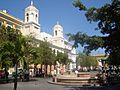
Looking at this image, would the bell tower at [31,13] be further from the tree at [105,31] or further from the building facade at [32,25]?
the tree at [105,31]

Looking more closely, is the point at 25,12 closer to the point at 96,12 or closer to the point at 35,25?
the point at 35,25

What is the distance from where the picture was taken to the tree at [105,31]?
1405cm

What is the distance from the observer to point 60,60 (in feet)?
233

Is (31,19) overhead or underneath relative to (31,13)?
underneath

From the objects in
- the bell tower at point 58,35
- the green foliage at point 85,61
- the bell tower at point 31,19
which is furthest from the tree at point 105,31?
the green foliage at point 85,61

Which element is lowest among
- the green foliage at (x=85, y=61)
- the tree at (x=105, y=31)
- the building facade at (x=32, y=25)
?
the tree at (x=105, y=31)

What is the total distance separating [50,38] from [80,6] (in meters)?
82.0

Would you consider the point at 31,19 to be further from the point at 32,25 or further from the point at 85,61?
the point at 85,61

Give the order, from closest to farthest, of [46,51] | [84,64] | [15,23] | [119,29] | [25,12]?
1. [119,29]
2. [46,51]
3. [15,23]
4. [25,12]
5. [84,64]

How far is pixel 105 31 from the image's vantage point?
15336 mm

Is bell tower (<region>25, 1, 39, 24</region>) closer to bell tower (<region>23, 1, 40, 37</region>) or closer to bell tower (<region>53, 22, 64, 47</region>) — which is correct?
bell tower (<region>23, 1, 40, 37</region>)

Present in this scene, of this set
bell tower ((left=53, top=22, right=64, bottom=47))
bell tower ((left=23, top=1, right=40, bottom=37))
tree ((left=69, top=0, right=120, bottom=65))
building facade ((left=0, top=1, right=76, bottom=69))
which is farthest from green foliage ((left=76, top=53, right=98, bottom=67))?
tree ((left=69, top=0, right=120, bottom=65))

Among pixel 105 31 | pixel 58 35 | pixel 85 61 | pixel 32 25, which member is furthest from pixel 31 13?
pixel 105 31

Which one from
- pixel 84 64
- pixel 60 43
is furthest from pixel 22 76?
pixel 84 64
